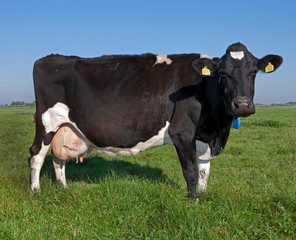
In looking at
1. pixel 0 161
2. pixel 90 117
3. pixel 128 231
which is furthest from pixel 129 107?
pixel 0 161

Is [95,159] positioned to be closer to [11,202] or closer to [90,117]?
[90,117]

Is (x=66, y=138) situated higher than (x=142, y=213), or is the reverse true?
(x=66, y=138)

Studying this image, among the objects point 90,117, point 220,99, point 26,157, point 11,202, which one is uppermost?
point 220,99

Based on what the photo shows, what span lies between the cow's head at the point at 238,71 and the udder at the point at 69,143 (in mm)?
2535

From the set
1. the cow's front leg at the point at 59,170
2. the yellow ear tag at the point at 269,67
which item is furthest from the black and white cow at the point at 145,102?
the cow's front leg at the point at 59,170

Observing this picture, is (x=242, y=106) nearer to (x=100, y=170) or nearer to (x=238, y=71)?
(x=238, y=71)

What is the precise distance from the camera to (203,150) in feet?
16.0

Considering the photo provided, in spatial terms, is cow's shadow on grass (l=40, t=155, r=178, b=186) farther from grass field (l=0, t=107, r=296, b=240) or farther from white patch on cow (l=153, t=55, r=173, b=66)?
A: white patch on cow (l=153, t=55, r=173, b=66)

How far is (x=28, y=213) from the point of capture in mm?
3785

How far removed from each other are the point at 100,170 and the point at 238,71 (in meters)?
4.45

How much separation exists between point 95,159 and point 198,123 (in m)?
4.73

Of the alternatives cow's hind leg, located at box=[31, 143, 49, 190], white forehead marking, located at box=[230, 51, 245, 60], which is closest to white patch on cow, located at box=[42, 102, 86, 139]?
cow's hind leg, located at box=[31, 143, 49, 190]

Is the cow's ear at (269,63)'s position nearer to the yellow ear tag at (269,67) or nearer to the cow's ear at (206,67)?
→ the yellow ear tag at (269,67)

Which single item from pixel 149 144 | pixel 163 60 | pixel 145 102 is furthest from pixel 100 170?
pixel 163 60
